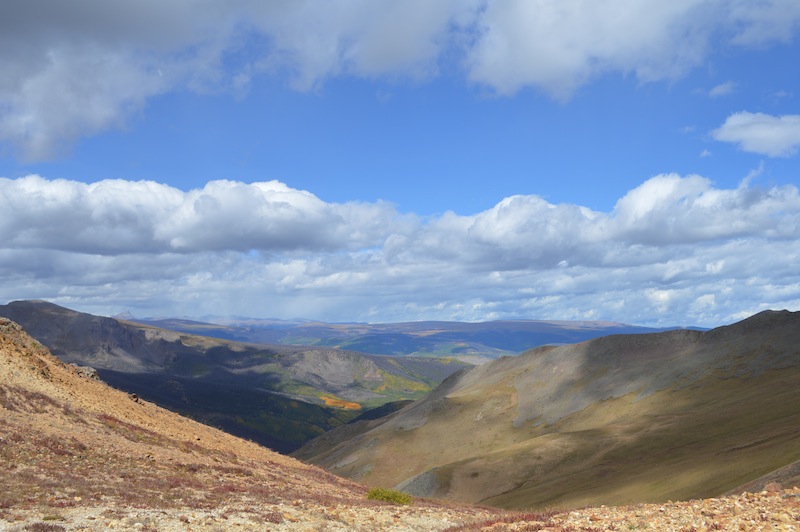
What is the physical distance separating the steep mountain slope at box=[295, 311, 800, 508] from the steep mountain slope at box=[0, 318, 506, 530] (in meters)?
27.0

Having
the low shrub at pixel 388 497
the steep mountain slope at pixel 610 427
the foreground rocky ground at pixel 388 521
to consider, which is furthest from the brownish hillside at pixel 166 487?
the steep mountain slope at pixel 610 427

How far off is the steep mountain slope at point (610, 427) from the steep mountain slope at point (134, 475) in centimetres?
2704

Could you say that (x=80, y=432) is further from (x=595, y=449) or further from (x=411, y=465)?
(x=411, y=465)

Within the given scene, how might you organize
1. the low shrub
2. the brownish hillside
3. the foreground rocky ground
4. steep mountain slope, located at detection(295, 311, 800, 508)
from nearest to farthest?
the foreground rocky ground
the brownish hillside
the low shrub
steep mountain slope, located at detection(295, 311, 800, 508)

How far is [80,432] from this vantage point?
140ft

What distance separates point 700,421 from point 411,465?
65.0 meters

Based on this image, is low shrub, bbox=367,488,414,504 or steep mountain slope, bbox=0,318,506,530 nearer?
steep mountain slope, bbox=0,318,506,530

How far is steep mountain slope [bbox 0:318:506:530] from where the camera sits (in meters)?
25.0

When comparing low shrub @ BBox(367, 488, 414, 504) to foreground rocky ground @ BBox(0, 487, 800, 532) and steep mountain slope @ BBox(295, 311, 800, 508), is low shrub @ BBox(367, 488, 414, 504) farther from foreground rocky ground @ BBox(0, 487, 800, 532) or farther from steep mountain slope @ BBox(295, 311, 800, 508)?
steep mountain slope @ BBox(295, 311, 800, 508)

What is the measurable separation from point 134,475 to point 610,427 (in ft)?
304

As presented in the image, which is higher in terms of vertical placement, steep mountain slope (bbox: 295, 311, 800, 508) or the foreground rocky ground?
the foreground rocky ground

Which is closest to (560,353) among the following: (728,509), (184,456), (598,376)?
(598,376)

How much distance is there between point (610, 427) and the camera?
354 ft

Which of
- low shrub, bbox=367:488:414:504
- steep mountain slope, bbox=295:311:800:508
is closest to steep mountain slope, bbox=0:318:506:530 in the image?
low shrub, bbox=367:488:414:504
